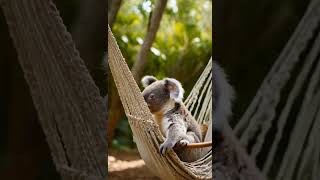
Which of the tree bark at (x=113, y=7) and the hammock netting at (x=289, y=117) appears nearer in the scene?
the hammock netting at (x=289, y=117)

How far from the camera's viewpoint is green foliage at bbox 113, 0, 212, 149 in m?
5.36

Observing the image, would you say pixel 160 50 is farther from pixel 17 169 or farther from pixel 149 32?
pixel 17 169

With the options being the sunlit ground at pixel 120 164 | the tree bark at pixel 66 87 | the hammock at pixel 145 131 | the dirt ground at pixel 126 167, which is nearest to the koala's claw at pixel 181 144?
the hammock at pixel 145 131

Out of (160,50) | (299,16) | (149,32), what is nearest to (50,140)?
(299,16)

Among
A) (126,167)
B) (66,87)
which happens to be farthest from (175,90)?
(66,87)

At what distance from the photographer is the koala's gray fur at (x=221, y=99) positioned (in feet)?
6.23

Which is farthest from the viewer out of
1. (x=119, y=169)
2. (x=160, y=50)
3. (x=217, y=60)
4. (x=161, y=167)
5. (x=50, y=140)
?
(x=160, y=50)

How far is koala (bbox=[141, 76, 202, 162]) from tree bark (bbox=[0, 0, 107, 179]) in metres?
0.82

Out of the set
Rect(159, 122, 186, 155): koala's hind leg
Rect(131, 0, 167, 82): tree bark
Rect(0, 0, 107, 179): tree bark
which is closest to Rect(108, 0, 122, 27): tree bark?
Rect(131, 0, 167, 82): tree bark

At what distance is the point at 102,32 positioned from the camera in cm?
202

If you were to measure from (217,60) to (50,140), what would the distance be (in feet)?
2.38

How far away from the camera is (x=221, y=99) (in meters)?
1.90

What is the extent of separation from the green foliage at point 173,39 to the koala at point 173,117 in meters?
1.45

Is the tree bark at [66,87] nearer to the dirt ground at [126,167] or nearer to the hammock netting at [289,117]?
the hammock netting at [289,117]
